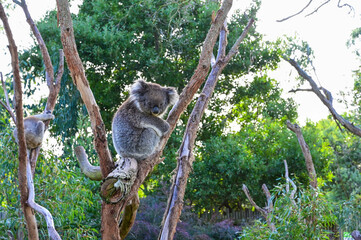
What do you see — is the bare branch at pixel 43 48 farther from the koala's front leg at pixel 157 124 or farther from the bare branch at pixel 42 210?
the bare branch at pixel 42 210

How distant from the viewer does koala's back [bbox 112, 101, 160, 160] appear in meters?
3.77

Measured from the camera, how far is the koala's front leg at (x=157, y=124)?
3.63m

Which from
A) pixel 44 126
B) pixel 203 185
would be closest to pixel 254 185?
pixel 203 185

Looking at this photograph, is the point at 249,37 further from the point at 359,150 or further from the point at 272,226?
the point at 272,226

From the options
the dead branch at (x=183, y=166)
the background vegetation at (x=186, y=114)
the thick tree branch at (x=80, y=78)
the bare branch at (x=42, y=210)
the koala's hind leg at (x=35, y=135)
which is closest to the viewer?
the bare branch at (x=42, y=210)

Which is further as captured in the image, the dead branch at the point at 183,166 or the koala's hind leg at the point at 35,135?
the koala's hind leg at the point at 35,135

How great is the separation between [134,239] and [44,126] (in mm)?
3327

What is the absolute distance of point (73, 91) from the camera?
900 centimetres

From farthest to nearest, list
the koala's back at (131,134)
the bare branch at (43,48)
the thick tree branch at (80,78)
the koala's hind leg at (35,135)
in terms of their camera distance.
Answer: the koala's hind leg at (35,135) < the koala's back at (131,134) < the bare branch at (43,48) < the thick tree branch at (80,78)

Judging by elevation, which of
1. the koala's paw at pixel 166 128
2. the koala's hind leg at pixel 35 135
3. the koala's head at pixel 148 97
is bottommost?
the koala's paw at pixel 166 128

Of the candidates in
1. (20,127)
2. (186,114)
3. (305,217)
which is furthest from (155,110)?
(186,114)

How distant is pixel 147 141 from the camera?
3.80 meters

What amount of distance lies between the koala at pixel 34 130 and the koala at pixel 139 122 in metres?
0.74

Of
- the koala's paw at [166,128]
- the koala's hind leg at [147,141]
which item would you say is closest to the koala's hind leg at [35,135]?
the koala's hind leg at [147,141]
